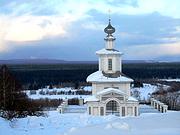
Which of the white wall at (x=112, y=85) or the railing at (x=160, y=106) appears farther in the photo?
the white wall at (x=112, y=85)

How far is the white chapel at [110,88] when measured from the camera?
34.5m

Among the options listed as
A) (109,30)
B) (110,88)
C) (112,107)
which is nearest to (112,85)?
(110,88)

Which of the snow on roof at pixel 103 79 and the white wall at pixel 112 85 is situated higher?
the snow on roof at pixel 103 79

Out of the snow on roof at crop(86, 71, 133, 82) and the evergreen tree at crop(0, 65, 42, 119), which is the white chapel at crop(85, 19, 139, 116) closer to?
the snow on roof at crop(86, 71, 133, 82)

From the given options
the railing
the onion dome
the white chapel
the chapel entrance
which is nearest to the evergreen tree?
the white chapel

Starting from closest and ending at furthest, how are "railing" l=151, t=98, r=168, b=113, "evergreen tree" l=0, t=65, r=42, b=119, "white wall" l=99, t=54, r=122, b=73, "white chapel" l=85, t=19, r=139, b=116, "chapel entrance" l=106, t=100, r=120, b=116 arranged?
"evergreen tree" l=0, t=65, r=42, b=119
"white chapel" l=85, t=19, r=139, b=116
"chapel entrance" l=106, t=100, r=120, b=116
"railing" l=151, t=98, r=168, b=113
"white wall" l=99, t=54, r=122, b=73

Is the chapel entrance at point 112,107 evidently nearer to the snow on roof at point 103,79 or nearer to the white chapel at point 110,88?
the white chapel at point 110,88

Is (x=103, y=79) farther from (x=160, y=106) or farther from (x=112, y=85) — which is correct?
(x=160, y=106)

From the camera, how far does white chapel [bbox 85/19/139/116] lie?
34531mm

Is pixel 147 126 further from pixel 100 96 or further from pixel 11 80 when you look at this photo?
pixel 100 96

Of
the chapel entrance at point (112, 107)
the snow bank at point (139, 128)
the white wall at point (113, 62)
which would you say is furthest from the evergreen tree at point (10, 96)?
the snow bank at point (139, 128)

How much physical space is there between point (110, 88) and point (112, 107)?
1.39m

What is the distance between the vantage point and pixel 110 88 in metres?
34.7

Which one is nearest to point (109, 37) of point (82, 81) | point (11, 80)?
point (11, 80)
